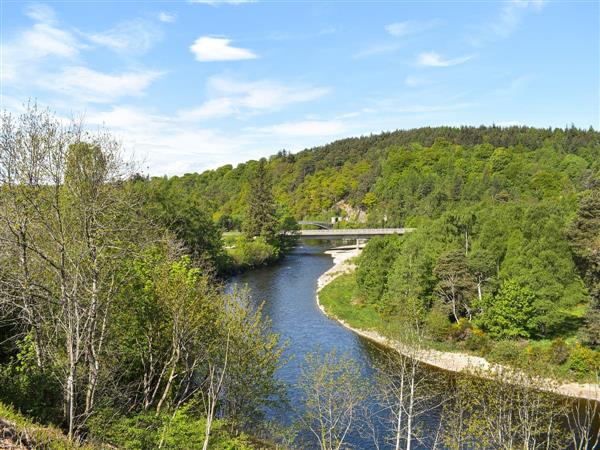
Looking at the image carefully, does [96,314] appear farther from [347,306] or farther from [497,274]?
[347,306]

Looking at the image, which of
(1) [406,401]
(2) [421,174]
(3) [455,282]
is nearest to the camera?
(1) [406,401]

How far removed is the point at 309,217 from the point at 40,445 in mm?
141816

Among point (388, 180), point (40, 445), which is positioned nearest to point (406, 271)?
point (40, 445)

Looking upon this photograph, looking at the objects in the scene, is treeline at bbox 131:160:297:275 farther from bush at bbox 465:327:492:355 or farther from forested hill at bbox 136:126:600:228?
bush at bbox 465:327:492:355

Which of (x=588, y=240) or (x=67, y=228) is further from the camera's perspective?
(x=588, y=240)

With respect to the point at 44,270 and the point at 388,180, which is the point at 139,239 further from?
the point at 388,180

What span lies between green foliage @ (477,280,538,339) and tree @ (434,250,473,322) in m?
3.29

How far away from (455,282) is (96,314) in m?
33.0

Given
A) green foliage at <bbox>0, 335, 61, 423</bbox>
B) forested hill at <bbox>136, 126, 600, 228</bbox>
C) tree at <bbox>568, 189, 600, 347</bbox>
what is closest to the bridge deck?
forested hill at <bbox>136, 126, 600, 228</bbox>

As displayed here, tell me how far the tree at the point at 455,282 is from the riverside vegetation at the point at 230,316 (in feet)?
0.56

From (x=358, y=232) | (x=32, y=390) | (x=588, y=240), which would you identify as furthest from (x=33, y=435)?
(x=358, y=232)

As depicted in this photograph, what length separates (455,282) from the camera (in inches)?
1662

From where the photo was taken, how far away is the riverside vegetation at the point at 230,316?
1520 cm

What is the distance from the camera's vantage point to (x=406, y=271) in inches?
1796
